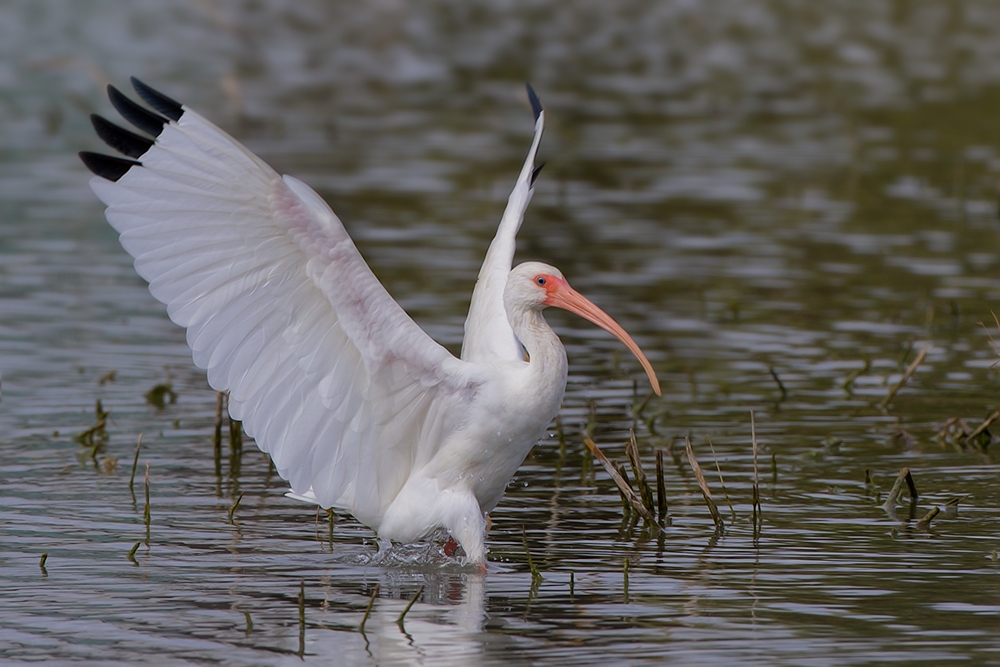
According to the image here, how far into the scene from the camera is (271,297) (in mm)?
7332

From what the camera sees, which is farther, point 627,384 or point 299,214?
point 627,384

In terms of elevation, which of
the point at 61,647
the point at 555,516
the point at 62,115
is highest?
the point at 62,115

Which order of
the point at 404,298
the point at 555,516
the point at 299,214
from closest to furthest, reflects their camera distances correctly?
the point at 299,214 < the point at 555,516 < the point at 404,298

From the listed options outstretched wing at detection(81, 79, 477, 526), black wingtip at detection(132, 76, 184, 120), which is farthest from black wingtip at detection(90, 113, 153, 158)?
black wingtip at detection(132, 76, 184, 120)

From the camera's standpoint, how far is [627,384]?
1133 cm

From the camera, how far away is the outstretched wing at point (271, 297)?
7.17 meters

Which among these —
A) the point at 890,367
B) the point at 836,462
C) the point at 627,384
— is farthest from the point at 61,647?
the point at 890,367

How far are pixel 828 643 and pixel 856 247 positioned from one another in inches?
402

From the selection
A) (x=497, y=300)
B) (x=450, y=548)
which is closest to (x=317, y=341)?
(x=450, y=548)

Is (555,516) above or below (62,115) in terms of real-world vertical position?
below

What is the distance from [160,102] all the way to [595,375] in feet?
16.6

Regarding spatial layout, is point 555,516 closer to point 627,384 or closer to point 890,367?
point 627,384

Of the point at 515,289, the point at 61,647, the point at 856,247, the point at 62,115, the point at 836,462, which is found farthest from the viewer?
the point at 62,115

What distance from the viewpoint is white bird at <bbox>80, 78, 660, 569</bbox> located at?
7.21m
